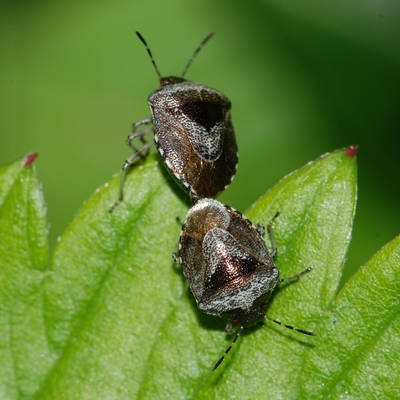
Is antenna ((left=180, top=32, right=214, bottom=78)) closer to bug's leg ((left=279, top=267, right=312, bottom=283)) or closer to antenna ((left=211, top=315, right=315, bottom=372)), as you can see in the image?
bug's leg ((left=279, top=267, right=312, bottom=283))

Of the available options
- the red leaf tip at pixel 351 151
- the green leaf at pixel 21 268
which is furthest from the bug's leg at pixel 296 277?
the green leaf at pixel 21 268

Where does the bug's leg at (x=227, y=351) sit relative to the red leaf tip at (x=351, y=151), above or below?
below

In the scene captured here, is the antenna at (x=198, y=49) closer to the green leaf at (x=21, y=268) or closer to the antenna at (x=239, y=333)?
the green leaf at (x=21, y=268)

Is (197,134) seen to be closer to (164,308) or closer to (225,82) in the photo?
(164,308)

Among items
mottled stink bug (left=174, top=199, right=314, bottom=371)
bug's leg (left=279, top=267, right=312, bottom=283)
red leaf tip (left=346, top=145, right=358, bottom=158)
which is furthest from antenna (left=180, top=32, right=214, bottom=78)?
bug's leg (left=279, top=267, right=312, bottom=283)

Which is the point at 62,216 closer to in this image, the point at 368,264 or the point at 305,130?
the point at 305,130

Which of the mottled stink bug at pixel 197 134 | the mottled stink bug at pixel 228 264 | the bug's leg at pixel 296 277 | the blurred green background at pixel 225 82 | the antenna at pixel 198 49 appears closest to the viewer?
the bug's leg at pixel 296 277
